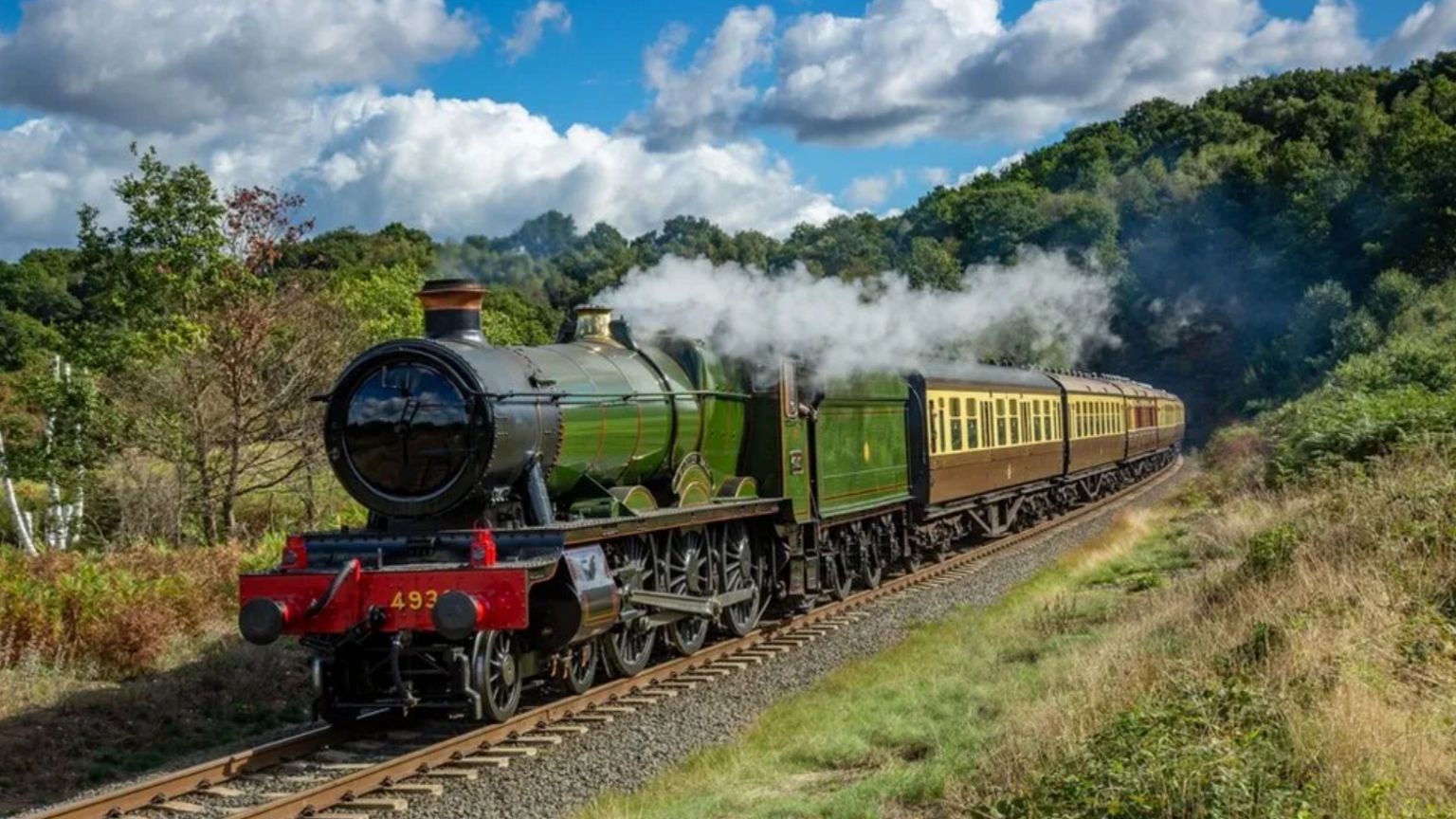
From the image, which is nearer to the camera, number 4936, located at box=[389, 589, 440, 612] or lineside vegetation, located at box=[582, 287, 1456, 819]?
lineside vegetation, located at box=[582, 287, 1456, 819]

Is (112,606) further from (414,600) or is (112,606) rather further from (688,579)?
(688,579)

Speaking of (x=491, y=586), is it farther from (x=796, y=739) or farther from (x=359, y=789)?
(x=796, y=739)

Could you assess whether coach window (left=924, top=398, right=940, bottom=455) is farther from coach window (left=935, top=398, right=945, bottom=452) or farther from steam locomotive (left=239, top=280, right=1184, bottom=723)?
steam locomotive (left=239, top=280, right=1184, bottom=723)

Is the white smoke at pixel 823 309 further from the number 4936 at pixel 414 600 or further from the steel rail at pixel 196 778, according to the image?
the steel rail at pixel 196 778

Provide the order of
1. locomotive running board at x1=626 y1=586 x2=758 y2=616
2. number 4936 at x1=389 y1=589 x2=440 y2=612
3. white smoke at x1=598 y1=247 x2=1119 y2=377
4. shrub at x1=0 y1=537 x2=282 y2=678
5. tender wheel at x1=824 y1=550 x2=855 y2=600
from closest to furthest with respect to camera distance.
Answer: number 4936 at x1=389 y1=589 x2=440 y2=612
locomotive running board at x1=626 y1=586 x2=758 y2=616
shrub at x1=0 y1=537 x2=282 y2=678
white smoke at x1=598 y1=247 x2=1119 y2=377
tender wheel at x1=824 y1=550 x2=855 y2=600

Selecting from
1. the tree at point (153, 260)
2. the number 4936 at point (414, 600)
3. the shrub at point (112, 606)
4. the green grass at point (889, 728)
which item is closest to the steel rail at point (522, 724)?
the number 4936 at point (414, 600)

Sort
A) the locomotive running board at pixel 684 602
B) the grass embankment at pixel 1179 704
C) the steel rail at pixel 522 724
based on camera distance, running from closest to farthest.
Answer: the grass embankment at pixel 1179 704, the steel rail at pixel 522 724, the locomotive running board at pixel 684 602

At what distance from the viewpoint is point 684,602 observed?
38.3 ft

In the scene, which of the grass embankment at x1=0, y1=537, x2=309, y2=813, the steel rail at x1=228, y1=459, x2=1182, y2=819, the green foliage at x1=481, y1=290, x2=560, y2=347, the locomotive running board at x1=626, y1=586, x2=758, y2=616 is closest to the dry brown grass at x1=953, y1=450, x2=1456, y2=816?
the locomotive running board at x1=626, y1=586, x2=758, y2=616

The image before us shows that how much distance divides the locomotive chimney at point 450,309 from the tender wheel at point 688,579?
2734mm

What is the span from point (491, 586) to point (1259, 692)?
4.96m

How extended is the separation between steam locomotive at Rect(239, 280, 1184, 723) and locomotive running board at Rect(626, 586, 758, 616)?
31 millimetres

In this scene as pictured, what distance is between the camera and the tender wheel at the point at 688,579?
39.5 ft

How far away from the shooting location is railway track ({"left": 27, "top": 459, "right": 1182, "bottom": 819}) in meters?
7.75
